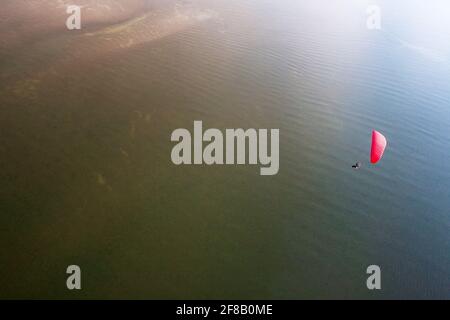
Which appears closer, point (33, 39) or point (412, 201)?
point (412, 201)

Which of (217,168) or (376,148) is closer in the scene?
(376,148)

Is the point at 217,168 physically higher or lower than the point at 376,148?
lower

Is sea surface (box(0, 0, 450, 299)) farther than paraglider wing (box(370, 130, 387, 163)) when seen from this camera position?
No

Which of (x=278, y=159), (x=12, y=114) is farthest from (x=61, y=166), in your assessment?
(x=278, y=159)

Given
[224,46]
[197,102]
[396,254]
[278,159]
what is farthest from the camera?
[224,46]

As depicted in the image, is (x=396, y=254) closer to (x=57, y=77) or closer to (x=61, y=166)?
(x=61, y=166)

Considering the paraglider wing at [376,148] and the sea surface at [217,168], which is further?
the paraglider wing at [376,148]

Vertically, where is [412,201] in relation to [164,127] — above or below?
below

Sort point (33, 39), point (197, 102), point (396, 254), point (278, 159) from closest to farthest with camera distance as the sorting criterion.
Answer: point (396, 254) → point (278, 159) → point (197, 102) → point (33, 39)
